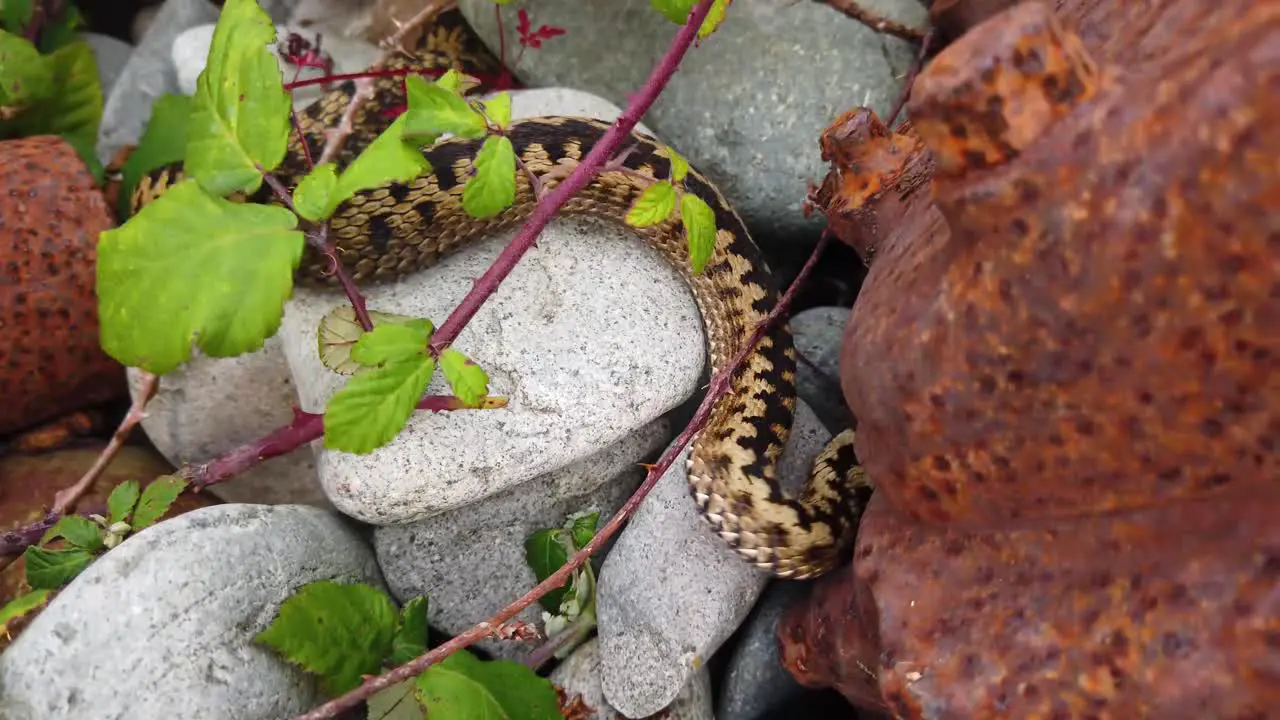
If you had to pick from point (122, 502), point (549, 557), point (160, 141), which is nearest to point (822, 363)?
point (549, 557)

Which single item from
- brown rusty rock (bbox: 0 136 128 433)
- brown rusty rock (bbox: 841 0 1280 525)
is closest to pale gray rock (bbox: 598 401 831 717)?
brown rusty rock (bbox: 841 0 1280 525)

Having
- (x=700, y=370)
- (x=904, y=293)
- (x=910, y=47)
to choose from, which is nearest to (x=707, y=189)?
(x=700, y=370)

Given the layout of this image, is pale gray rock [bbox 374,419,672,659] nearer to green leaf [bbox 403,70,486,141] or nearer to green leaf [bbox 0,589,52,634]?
green leaf [bbox 0,589,52,634]

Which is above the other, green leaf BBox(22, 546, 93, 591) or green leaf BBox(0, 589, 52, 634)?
green leaf BBox(22, 546, 93, 591)

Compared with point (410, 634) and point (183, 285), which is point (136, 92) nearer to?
point (183, 285)

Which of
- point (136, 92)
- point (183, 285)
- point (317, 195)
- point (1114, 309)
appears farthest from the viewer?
point (136, 92)

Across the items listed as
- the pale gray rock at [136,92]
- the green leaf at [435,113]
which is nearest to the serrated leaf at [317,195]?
the green leaf at [435,113]

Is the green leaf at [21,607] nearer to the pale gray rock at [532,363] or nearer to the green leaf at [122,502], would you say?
the green leaf at [122,502]
